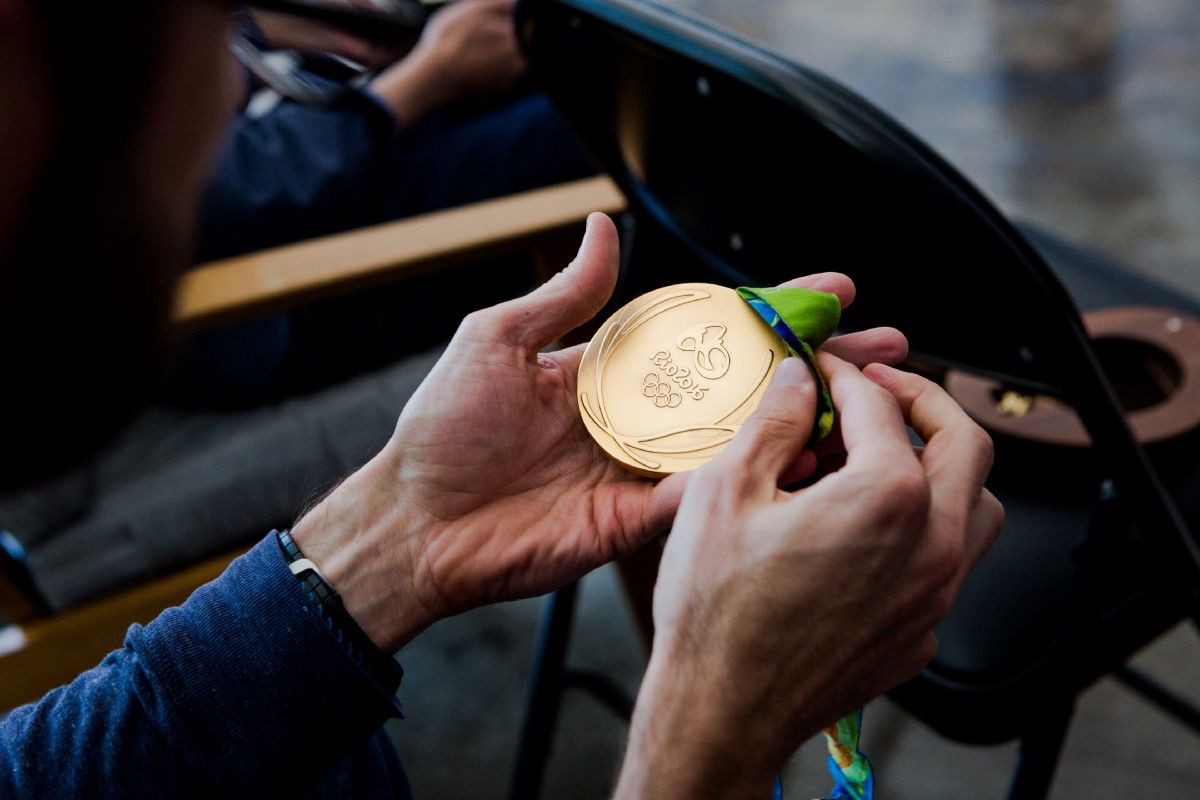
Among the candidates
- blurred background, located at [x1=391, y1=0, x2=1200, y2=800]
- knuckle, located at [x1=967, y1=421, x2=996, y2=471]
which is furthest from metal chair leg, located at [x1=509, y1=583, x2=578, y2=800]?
knuckle, located at [x1=967, y1=421, x2=996, y2=471]

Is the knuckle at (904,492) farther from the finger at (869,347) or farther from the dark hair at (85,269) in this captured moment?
the dark hair at (85,269)

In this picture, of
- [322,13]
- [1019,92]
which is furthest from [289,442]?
[1019,92]

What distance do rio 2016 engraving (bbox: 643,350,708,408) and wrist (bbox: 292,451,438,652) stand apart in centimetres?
21

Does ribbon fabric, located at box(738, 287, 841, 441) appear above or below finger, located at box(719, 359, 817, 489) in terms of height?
above

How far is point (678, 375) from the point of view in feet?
1.96

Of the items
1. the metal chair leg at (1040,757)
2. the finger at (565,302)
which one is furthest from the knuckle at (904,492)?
the metal chair leg at (1040,757)

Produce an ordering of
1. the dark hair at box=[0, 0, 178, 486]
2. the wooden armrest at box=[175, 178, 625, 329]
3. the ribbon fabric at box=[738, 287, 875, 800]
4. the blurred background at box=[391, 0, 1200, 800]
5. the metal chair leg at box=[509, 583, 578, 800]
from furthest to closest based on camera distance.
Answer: the blurred background at box=[391, 0, 1200, 800]
the metal chair leg at box=[509, 583, 578, 800]
the wooden armrest at box=[175, 178, 625, 329]
the ribbon fabric at box=[738, 287, 875, 800]
the dark hair at box=[0, 0, 178, 486]

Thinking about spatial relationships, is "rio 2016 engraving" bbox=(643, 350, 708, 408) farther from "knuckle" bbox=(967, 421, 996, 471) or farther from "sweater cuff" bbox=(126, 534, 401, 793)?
"sweater cuff" bbox=(126, 534, 401, 793)

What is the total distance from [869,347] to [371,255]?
0.70 m

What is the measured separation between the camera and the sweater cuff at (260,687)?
0.63 m

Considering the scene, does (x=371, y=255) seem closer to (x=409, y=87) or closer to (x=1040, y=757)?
(x=409, y=87)

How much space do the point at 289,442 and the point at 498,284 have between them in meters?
0.34

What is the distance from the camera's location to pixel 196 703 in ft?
2.07

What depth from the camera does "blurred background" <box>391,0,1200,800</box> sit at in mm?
1363
